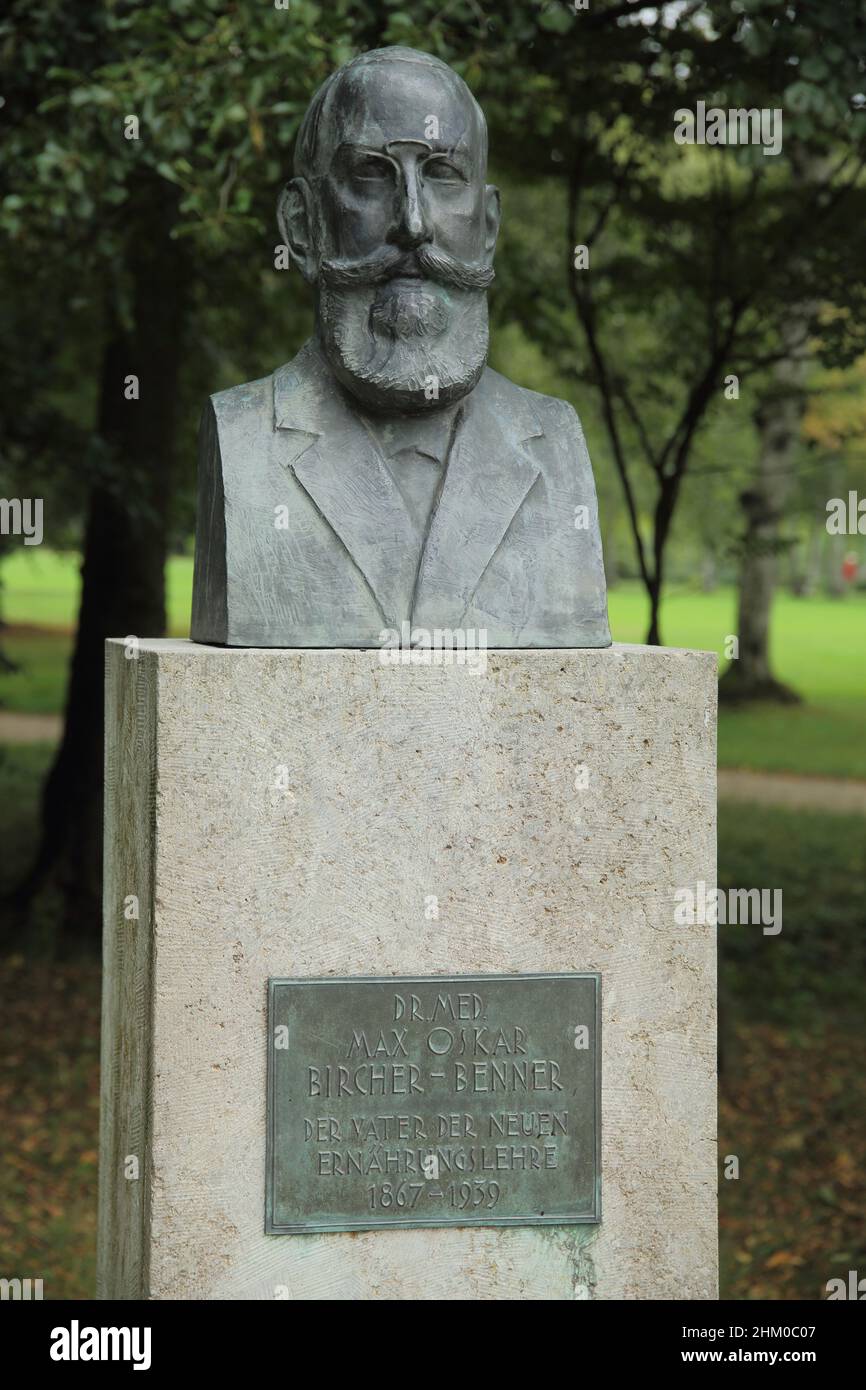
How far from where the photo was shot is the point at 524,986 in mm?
4066

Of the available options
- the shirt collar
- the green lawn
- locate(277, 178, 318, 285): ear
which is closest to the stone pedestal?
the shirt collar

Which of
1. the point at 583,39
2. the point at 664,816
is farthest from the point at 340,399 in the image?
the point at 583,39

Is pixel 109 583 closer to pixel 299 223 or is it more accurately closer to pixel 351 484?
pixel 299 223

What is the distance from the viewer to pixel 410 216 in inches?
160

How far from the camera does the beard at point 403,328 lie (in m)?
4.16

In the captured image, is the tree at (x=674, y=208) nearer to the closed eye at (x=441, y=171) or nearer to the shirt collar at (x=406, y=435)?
the closed eye at (x=441, y=171)

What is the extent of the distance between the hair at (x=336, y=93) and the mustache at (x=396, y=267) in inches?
10.5

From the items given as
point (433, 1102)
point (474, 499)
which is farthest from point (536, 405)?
point (433, 1102)

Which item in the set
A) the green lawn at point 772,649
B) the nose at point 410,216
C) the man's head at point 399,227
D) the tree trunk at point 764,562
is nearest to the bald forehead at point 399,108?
the man's head at point 399,227

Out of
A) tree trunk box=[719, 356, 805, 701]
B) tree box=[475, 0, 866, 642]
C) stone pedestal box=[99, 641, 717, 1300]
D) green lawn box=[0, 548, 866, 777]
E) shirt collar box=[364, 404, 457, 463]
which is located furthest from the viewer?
green lawn box=[0, 548, 866, 777]

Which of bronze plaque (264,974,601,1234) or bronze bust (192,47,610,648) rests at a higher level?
bronze bust (192,47,610,648)

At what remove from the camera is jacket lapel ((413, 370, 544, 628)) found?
4188mm

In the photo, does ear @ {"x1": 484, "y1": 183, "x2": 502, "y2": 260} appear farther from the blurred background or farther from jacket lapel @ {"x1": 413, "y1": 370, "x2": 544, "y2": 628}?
the blurred background
